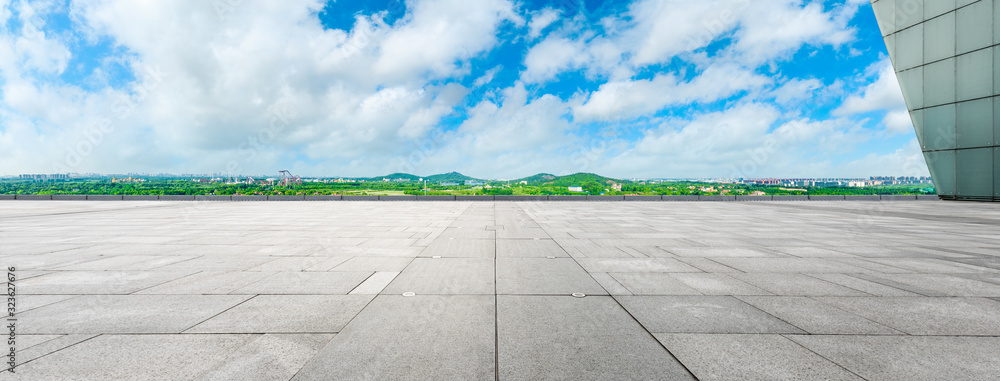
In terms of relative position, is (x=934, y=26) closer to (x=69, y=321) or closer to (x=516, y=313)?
(x=516, y=313)

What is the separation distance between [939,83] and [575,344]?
4717cm

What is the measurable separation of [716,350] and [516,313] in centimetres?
258

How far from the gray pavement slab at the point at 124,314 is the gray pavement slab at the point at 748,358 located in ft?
20.7

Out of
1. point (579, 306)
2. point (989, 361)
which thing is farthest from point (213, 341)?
point (989, 361)

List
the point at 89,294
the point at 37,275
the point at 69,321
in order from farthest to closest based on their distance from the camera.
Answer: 1. the point at 37,275
2. the point at 89,294
3. the point at 69,321

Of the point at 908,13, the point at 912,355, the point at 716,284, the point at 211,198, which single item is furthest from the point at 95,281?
the point at 908,13

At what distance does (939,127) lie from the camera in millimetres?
32844

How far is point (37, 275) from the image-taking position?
786cm

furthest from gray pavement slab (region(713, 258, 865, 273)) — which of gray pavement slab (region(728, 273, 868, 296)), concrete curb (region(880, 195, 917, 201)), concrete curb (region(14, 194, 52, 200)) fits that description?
concrete curb (region(14, 194, 52, 200))

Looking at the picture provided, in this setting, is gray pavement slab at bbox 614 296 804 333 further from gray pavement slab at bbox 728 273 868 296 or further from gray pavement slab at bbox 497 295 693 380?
gray pavement slab at bbox 728 273 868 296

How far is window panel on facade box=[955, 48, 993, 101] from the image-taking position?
2952 cm

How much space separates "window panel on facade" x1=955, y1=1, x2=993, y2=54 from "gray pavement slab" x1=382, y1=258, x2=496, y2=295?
147ft

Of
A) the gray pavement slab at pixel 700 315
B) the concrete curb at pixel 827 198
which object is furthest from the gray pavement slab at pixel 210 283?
the concrete curb at pixel 827 198

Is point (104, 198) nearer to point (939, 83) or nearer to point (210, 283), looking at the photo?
point (210, 283)
